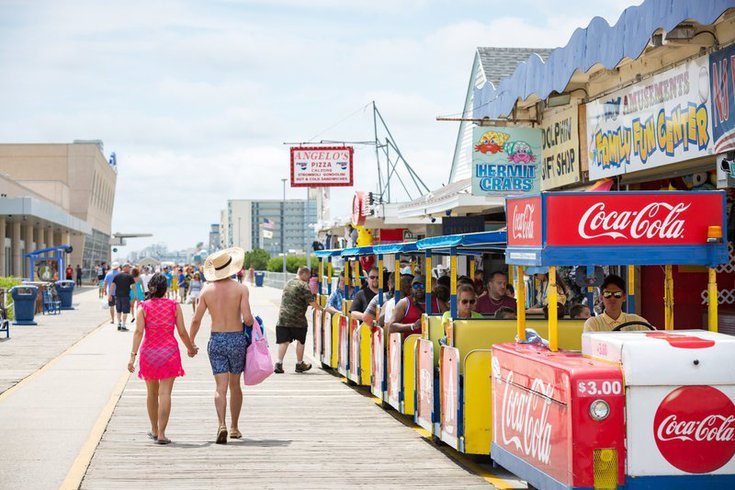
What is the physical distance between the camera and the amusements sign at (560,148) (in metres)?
16.6

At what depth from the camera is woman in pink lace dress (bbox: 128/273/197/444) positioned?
10859mm

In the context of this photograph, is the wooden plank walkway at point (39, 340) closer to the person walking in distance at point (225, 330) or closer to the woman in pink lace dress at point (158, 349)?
the woman in pink lace dress at point (158, 349)

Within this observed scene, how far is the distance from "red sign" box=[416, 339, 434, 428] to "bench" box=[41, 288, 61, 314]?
2815 cm

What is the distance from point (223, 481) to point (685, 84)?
714 centimetres

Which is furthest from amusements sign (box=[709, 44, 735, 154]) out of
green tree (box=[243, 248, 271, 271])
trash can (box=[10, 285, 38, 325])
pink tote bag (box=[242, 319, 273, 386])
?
green tree (box=[243, 248, 271, 271])

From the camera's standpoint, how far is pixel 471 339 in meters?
10.4

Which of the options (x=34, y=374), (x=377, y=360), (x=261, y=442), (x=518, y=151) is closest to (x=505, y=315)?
(x=261, y=442)

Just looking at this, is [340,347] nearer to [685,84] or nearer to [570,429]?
[685,84]

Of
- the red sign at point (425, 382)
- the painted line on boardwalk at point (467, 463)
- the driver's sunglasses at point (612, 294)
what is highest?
the driver's sunglasses at point (612, 294)

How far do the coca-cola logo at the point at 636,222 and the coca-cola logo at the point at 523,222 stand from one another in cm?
46

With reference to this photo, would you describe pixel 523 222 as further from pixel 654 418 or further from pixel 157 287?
pixel 157 287

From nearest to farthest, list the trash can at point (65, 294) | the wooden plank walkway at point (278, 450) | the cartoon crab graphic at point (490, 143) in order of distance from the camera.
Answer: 1. the wooden plank walkway at point (278, 450)
2. the cartoon crab graphic at point (490, 143)
3. the trash can at point (65, 294)

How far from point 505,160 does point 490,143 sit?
50 centimetres

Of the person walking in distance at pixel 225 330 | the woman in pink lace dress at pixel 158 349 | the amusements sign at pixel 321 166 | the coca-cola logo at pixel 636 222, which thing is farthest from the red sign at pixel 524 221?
the amusements sign at pixel 321 166
